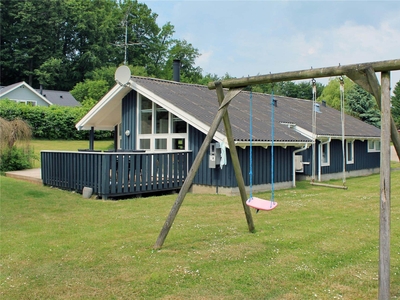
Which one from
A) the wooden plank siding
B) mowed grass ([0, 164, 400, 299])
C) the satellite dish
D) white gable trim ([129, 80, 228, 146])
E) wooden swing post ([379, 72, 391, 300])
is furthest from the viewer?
the satellite dish

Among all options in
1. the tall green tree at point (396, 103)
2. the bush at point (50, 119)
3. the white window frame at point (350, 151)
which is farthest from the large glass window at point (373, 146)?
the tall green tree at point (396, 103)

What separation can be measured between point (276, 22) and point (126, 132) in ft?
23.6

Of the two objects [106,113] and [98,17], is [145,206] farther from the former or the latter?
[98,17]

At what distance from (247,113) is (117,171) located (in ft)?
19.9

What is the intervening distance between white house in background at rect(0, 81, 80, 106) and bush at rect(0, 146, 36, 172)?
70.7ft

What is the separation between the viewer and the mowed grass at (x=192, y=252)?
4363mm

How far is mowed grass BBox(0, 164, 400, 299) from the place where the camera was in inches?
172

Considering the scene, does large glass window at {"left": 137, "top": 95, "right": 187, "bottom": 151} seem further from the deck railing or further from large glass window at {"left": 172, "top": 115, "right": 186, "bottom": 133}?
the deck railing

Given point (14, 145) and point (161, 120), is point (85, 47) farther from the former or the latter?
point (161, 120)

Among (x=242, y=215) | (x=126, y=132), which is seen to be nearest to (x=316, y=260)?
(x=242, y=215)

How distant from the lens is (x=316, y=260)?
531cm

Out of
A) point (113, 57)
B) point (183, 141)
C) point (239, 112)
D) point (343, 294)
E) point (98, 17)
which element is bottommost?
point (343, 294)

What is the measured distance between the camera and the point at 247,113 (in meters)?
14.8

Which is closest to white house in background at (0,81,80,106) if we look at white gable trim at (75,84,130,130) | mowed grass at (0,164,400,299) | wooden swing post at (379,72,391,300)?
white gable trim at (75,84,130,130)
